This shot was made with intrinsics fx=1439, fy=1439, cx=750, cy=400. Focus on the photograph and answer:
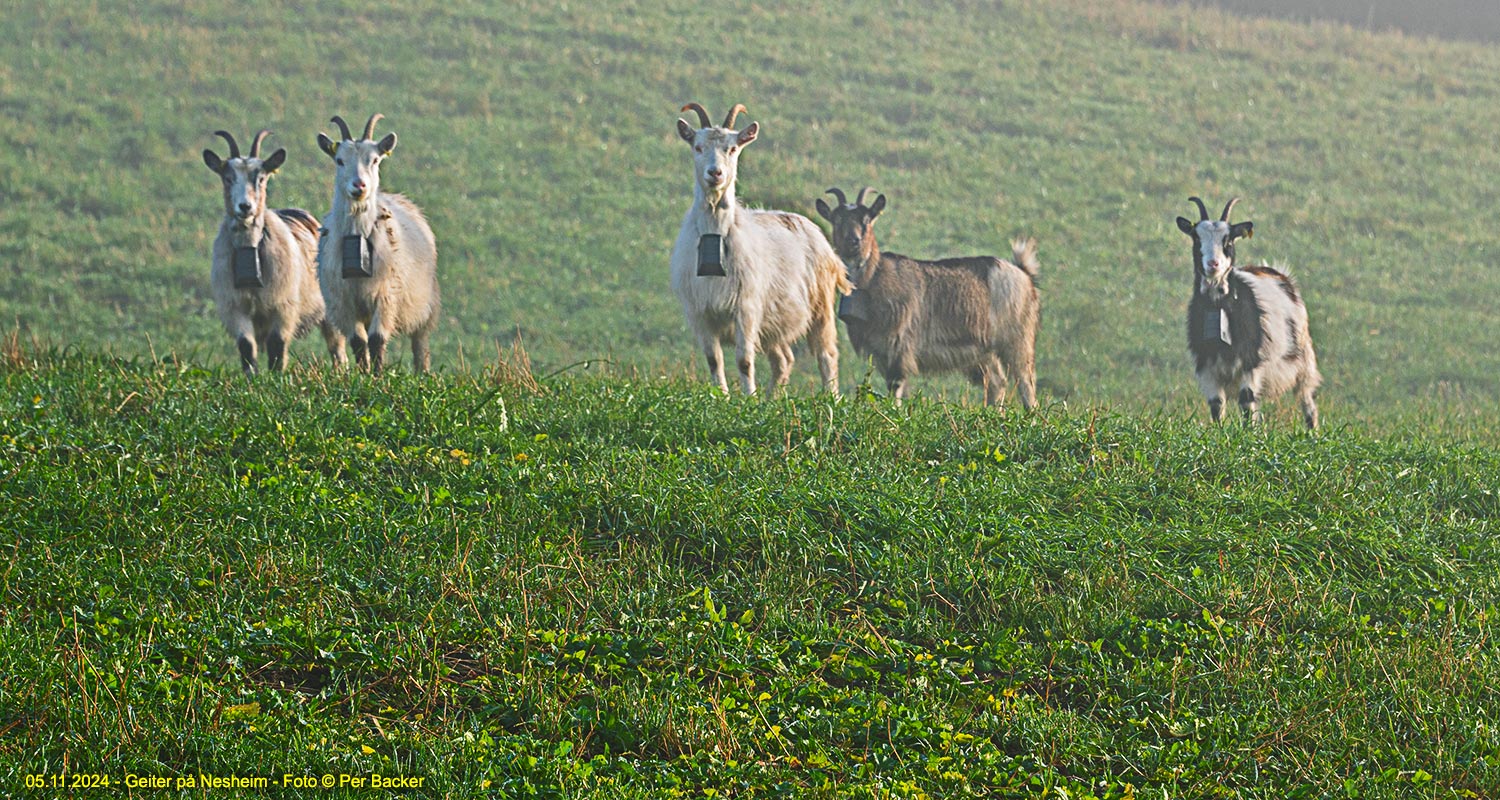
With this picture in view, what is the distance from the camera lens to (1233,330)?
12.1m

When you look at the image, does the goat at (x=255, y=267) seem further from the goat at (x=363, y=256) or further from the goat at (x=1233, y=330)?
the goat at (x=1233, y=330)

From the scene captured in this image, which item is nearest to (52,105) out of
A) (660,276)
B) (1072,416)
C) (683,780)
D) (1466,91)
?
(660,276)

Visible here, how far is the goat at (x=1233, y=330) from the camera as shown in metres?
11.7

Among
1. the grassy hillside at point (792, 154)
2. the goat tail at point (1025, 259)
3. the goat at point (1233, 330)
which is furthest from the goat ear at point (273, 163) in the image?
the goat at point (1233, 330)

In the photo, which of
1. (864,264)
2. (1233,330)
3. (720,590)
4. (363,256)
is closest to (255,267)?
(363,256)

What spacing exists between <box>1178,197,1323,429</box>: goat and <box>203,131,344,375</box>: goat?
7227mm

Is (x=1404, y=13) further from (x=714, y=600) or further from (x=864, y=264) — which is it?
(x=714, y=600)

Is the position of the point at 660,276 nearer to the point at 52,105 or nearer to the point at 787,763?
the point at 52,105

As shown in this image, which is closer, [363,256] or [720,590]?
[720,590]

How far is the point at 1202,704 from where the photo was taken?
5.95 meters

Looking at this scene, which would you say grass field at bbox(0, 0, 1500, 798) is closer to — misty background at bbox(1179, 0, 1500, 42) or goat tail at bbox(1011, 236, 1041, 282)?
goat tail at bbox(1011, 236, 1041, 282)

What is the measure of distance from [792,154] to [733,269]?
600 inches

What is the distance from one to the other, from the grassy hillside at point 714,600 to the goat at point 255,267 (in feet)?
9.34

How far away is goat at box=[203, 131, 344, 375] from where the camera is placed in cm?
1129
